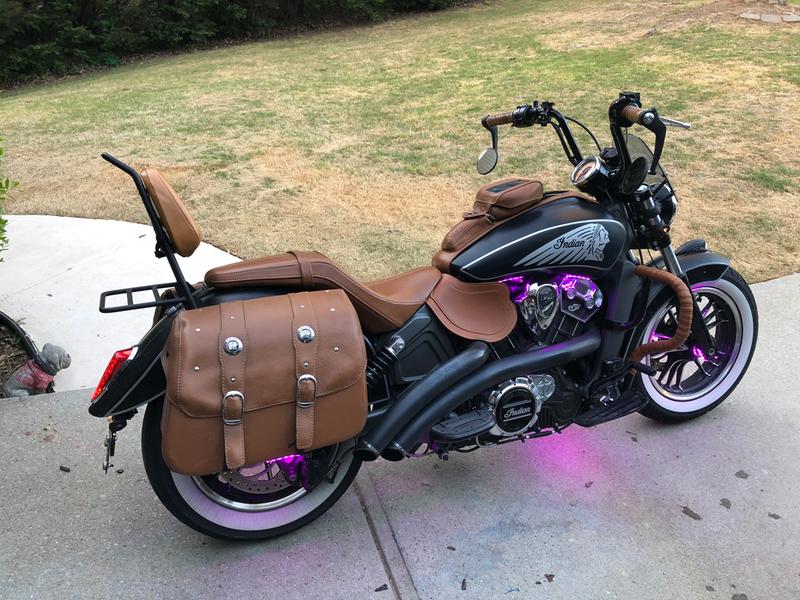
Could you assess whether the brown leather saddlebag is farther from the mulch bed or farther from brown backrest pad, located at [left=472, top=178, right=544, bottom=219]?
the mulch bed

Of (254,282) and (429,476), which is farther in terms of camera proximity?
(429,476)

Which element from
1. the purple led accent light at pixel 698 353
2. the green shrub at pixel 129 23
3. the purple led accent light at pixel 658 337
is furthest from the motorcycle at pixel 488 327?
the green shrub at pixel 129 23

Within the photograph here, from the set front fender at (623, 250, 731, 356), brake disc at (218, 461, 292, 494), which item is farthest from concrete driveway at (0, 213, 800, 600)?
front fender at (623, 250, 731, 356)

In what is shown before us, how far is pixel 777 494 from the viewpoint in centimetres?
245

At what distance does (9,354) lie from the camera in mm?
3303

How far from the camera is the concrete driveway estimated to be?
6.95 ft

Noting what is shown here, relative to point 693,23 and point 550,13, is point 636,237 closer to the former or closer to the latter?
point 693,23

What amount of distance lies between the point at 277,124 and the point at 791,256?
219 inches

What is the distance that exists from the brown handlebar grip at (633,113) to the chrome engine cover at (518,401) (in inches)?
36.3

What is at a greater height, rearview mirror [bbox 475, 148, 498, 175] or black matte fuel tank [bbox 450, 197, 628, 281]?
rearview mirror [bbox 475, 148, 498, 175]

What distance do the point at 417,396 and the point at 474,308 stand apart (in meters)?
0.36

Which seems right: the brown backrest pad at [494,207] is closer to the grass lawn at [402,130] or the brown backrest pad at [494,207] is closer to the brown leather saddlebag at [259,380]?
the brown leather saddlebag at [259,380]


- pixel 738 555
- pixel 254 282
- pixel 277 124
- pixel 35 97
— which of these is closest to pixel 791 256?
pixel 738 555

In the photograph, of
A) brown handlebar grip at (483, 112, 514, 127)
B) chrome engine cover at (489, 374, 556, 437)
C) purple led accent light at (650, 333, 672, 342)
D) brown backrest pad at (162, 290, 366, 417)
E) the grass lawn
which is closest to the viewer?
brown backrest pad at (162, 290, 366, 417)
